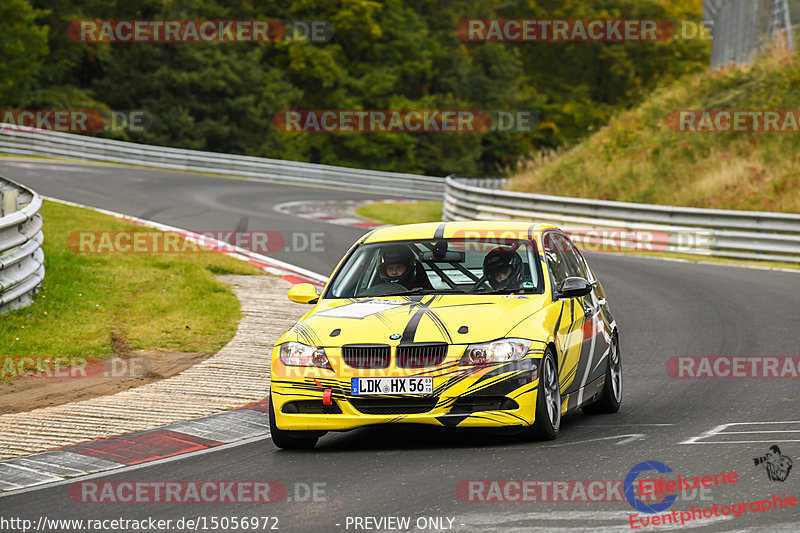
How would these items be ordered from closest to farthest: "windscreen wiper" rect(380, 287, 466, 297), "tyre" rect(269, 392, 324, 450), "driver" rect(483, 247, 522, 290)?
1. "tyre" rect(269, 392, 324, 450)
2. "windscreen wiper" rect(380, 287, 466, 297)
3. "driver" rect(483, 247, 522, 290)

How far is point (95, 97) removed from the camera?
5494 centimetres

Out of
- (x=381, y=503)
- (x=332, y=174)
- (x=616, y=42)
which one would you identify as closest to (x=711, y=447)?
(x=381, y=503)

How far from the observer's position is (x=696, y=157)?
3088cm

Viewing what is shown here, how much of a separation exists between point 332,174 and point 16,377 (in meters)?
31.6

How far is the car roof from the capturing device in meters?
9.35

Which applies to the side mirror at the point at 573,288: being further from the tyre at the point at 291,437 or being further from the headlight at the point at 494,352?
the tyre at the point at 291,437

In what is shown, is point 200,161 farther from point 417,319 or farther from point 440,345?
point 440,345

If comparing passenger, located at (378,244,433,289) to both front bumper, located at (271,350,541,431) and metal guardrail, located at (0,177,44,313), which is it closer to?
front bumper, located at (271,350,541,431)

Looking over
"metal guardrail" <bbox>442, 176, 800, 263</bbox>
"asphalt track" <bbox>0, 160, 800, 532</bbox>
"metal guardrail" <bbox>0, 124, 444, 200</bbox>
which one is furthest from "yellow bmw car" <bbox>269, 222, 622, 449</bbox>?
"metal guardrail" <bbox>0, 124, 444, 200</bbox>

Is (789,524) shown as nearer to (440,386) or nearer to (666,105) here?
(440,386)

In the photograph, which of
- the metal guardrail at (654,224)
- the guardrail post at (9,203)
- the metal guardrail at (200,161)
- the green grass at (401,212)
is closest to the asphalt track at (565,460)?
the guardrail post at (9,203)

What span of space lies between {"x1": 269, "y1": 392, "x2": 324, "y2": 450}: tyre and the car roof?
6.13 feet

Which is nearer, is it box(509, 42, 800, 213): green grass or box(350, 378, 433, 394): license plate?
box(350, 378, 433, 394): license plate

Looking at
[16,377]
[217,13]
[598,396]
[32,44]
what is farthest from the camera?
[217,13]
